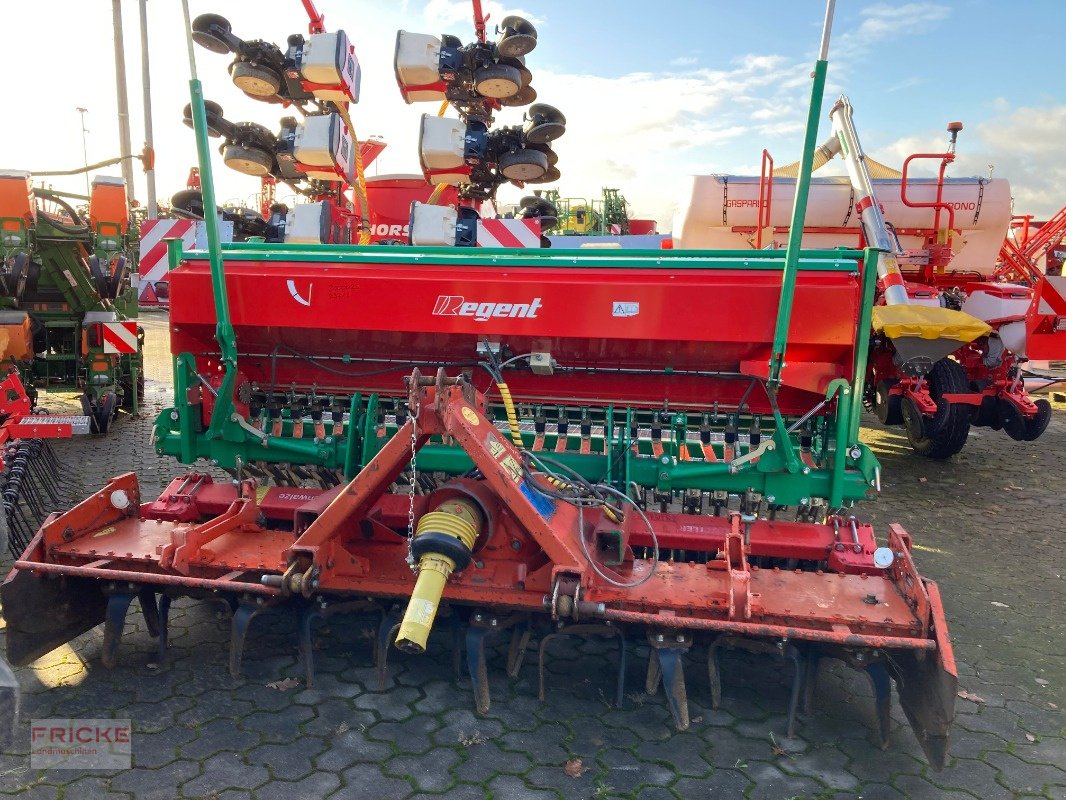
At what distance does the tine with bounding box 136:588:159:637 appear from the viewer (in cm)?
327

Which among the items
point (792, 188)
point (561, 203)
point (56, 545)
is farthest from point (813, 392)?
point (561, 203)

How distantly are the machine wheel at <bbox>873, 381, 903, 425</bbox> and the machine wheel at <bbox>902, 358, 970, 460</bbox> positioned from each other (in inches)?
6.1

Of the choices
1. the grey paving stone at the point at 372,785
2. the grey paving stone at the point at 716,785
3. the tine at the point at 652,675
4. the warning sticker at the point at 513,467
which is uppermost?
the warning sticker at the point at 513,467

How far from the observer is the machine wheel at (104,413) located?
7688 mm

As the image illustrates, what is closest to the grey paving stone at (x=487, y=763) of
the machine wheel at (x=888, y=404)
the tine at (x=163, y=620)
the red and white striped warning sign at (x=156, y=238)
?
the tine at (x=163, y=620)

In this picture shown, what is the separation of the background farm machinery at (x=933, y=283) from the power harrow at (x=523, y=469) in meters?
2.49

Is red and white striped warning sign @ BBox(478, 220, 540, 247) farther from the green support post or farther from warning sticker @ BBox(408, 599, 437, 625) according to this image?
warning sticker @ BBox(408, 599, 437, 625)

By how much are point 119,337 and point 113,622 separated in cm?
531

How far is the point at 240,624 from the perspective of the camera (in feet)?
10.2

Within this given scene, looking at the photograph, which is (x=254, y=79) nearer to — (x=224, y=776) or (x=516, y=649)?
(x=516, y=649)

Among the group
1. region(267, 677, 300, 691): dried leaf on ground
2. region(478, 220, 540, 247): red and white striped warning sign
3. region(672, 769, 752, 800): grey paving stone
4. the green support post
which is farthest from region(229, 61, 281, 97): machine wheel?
region(672, 769, 752, 800): grey paving stone

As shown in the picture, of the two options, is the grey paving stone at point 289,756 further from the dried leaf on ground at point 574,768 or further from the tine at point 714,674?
the tine at point 714,674

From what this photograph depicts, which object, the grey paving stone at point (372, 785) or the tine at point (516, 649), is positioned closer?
the grey paving stone at point (372, 785)

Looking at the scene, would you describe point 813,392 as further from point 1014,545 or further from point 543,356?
point 1014,545
